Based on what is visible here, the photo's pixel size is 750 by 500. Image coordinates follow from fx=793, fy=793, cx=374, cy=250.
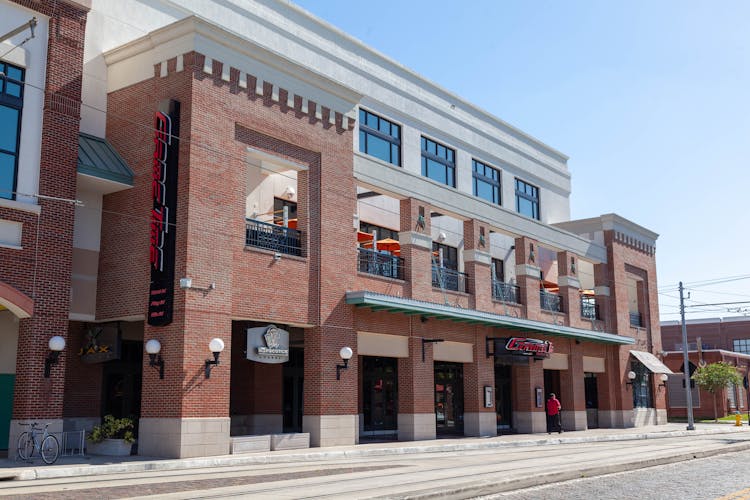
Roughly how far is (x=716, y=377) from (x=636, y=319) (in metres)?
13.5

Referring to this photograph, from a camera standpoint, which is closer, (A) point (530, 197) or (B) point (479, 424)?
(B) point (479, 424)

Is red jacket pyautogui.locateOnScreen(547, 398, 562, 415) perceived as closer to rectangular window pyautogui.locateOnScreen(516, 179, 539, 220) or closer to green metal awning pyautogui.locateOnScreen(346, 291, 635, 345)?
green metal awning pyautogui.locateOnScreen(346, 291, 635, 345)

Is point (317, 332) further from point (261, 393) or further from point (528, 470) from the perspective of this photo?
point (528, 470)

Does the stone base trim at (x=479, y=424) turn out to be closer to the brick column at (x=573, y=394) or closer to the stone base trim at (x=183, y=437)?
the brick column at (x=573, y=394)

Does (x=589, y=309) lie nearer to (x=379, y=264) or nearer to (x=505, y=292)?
(x=505, y=292)

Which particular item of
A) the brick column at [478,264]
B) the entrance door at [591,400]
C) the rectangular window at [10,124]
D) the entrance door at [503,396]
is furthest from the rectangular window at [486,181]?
the rectangular window at [10,124]

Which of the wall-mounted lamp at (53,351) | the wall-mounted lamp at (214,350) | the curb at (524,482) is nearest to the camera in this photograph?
the curb at (524,482)

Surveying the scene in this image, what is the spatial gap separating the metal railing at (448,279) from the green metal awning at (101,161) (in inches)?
548

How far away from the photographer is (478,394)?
32562 millimetres

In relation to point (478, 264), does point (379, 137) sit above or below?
above

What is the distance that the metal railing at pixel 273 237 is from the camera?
2466cm

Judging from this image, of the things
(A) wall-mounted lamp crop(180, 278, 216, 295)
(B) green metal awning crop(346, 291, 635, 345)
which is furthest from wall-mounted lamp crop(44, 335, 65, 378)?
(B) green metal awning crop(346, 291, 635, 345)

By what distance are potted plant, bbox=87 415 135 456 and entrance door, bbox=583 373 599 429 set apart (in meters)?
29.0

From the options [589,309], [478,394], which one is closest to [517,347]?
[478,394]
